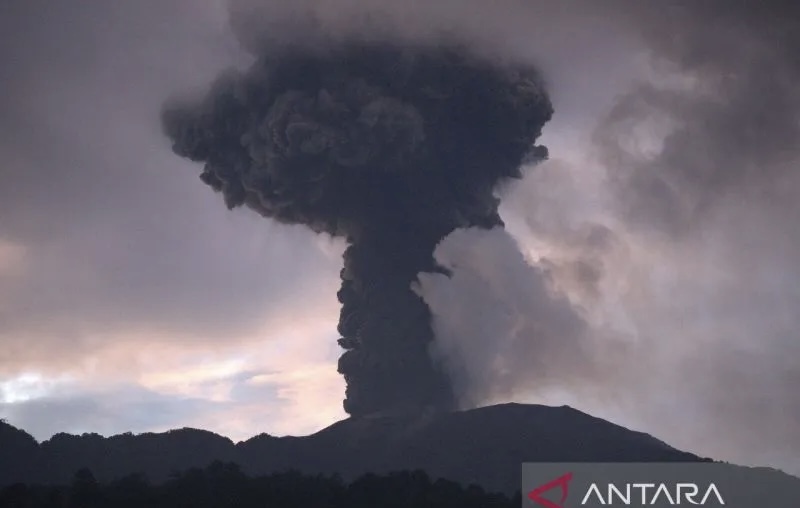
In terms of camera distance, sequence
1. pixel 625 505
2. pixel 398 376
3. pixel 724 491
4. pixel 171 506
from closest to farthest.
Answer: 1. pixel 625 505
2. pixel 171 506
3. pixel 724 491
4. pixel 398 376

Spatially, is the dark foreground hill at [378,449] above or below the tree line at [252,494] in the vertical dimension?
above

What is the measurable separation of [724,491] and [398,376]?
110ft

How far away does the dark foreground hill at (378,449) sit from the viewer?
112 meters

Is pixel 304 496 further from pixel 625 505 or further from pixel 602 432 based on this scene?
pixel 602 432

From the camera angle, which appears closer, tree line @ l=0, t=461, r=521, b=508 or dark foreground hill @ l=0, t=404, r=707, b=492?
tree line @ l=0, t=461, r=521, b=508

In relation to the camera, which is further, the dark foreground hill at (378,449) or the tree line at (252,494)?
the dark foreground hill at (378,449)

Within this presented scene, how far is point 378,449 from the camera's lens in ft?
371

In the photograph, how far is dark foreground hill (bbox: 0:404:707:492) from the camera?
4417 inches

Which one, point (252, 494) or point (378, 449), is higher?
point (378, 449)

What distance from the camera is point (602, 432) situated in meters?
122

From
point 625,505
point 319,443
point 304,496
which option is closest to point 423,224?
point 319,443

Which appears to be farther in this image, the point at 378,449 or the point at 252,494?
the point at 378,449

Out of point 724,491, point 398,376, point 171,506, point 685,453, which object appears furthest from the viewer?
point 685,453

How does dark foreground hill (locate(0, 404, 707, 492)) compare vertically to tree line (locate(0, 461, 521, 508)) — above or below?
above
